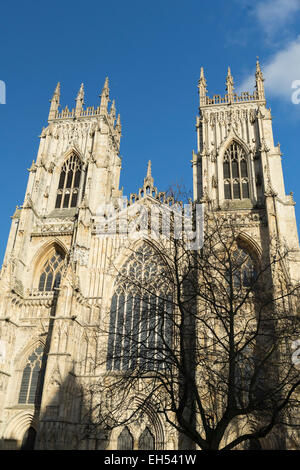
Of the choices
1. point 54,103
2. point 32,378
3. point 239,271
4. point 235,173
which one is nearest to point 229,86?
point 235,173

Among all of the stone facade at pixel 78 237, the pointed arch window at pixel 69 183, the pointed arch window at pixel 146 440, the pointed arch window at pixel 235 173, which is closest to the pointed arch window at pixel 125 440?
the stone facade at pixel 78 237

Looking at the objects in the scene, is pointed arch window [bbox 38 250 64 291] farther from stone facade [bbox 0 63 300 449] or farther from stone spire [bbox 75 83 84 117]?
stone spire [bbox 75 83 84 117]

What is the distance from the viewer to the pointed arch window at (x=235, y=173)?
92.7 feet

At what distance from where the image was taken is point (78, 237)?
25484 millimetres

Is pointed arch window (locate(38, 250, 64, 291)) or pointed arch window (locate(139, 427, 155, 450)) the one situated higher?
pointed arch window (locate(38, 250, 64, 291))

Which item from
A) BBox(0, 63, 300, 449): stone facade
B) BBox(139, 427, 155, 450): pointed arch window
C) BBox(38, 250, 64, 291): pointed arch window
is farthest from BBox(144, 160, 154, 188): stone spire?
BBox(139, 427, 155, 450): pointed arch window

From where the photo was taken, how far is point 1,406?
2123 centimetres

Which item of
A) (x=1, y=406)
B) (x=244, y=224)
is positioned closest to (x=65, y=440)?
(x=1, y=406)

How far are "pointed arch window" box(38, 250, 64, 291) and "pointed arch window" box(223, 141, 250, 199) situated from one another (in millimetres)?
11630

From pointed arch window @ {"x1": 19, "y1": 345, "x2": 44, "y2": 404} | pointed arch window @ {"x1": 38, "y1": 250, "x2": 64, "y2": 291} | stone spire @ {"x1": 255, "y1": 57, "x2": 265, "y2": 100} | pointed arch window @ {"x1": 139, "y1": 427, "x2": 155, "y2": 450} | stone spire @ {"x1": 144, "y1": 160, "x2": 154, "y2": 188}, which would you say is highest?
stone spire @ {"x1": 255, "y1": 57, "x2": 265, "y2": 100}

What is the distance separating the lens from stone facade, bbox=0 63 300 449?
2103 cm

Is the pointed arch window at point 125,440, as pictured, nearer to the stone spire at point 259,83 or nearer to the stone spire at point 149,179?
the stone spire at point 149,179

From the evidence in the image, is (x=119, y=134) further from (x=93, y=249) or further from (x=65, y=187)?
(x=93, y=249)

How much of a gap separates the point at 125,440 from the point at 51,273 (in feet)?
34.9
